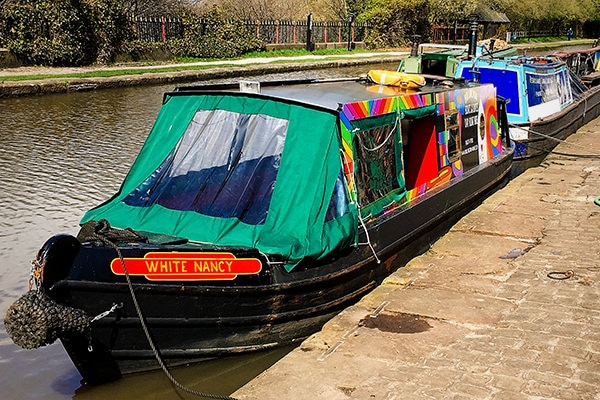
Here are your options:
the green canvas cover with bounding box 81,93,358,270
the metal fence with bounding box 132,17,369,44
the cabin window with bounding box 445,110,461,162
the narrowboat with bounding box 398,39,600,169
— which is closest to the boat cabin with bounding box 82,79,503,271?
the green canvas cover with bounding box 81,93,358,270

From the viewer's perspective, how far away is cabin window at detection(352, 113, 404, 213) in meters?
6.93

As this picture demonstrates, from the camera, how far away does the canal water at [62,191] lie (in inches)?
235

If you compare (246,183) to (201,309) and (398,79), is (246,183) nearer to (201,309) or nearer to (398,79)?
(201,309)

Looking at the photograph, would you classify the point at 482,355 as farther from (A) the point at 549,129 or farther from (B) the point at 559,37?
(B) the point at 559,37

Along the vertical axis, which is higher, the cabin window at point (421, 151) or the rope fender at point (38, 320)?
the cabin window at point (421, 151)

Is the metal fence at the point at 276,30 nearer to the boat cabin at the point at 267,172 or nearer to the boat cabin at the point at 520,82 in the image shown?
the boat cabin at the point at 520,82

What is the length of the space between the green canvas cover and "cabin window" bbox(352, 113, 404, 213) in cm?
46

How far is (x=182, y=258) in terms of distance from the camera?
5434mm

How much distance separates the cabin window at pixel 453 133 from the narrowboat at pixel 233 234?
31.7 inches

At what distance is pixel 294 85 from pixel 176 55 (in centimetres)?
2311

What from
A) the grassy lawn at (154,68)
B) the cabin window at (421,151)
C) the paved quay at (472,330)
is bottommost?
the paved quay at (472,330)

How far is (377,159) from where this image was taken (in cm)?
727

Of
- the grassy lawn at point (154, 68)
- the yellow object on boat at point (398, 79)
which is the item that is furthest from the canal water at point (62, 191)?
the yellow object on boat at point (398, 79)

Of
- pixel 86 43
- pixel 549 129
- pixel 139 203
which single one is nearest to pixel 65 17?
pixel 86 43
